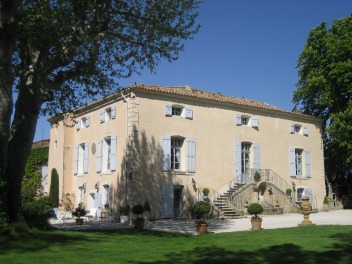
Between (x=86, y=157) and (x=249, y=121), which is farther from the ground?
(x=249, y=121)

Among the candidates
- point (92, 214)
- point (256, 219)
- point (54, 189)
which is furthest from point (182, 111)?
point (54, 189)

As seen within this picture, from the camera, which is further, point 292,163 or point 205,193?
point 292,163

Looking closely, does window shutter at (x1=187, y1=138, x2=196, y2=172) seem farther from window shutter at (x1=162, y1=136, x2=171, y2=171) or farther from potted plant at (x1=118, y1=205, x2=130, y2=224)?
A: potted plant at (x1=118, y1=205, x2=130, y2=224)

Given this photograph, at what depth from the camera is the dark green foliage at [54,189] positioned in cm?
2553

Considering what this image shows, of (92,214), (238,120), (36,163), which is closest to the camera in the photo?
(92,214)

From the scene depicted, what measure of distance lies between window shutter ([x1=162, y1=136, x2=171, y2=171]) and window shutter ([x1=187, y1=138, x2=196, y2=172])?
1.15 m

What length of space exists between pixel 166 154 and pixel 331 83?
1154 cm

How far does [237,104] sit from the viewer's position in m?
24.0

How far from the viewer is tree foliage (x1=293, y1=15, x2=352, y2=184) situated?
25062mm

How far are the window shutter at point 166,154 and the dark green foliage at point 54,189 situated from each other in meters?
8.07

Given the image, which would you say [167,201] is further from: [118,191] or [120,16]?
[120,16]

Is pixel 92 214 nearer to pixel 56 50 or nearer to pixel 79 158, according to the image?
pixel 79 158

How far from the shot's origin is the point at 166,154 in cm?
2103

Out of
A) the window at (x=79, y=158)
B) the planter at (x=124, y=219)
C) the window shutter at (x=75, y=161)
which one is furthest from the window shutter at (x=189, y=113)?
the window shutter at (x=75, y=161)
